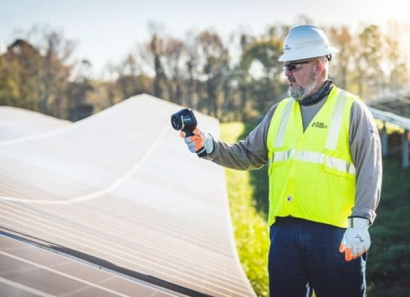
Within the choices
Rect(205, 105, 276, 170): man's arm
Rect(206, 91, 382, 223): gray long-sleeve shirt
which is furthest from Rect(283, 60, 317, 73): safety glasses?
Rect(205, 105, 276, 170): man's arm

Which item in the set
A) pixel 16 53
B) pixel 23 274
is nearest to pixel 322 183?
pixel 23 274

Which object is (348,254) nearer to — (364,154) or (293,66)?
(364,154)

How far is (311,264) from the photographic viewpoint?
3154 mm

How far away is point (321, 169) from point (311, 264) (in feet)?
1.98

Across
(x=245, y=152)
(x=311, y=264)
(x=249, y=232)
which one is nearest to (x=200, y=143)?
(x=245, y=152)

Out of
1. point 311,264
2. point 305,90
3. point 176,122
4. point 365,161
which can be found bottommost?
point 311,264

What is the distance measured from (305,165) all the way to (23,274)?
5.91 ft

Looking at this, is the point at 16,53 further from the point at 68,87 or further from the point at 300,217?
the point at 300,217

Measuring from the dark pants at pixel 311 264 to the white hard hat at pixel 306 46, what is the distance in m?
1.11

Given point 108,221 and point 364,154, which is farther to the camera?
point 108,221

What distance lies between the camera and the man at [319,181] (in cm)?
307

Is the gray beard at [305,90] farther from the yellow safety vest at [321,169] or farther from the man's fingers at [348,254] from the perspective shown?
the man's fingers at [348,254]

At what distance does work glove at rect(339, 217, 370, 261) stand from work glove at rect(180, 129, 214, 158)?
1.26 meters

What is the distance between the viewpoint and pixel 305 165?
323 centimetres
